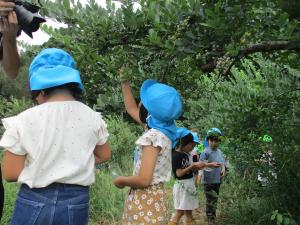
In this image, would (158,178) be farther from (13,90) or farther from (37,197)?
(13,90)

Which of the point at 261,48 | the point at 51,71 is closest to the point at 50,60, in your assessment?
the point at 51,71

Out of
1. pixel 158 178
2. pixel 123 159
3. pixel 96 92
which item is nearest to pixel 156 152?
pixel 158 178

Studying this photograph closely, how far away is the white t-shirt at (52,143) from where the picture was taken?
2039 millimetres

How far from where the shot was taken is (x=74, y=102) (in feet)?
7.20

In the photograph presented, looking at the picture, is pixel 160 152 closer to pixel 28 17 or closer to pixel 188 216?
pixel 28 17

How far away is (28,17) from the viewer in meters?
2.30

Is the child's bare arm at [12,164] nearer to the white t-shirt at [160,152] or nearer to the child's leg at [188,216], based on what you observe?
the white t-shirt at [160,152]

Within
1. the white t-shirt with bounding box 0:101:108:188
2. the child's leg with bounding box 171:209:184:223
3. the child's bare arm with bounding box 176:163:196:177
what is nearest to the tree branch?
the white t-shirt with bounding box 0:101:108:188

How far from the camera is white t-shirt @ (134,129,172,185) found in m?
2.65

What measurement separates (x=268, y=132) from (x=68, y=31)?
163 cm

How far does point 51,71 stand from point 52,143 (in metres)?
0.32

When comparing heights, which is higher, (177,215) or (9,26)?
(9,26)

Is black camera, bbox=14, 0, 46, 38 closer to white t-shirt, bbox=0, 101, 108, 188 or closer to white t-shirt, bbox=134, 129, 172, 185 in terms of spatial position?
white t-shirt, bbox=0, 101, 108, 188

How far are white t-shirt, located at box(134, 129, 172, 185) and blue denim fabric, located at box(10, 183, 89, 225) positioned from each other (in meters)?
0.63
